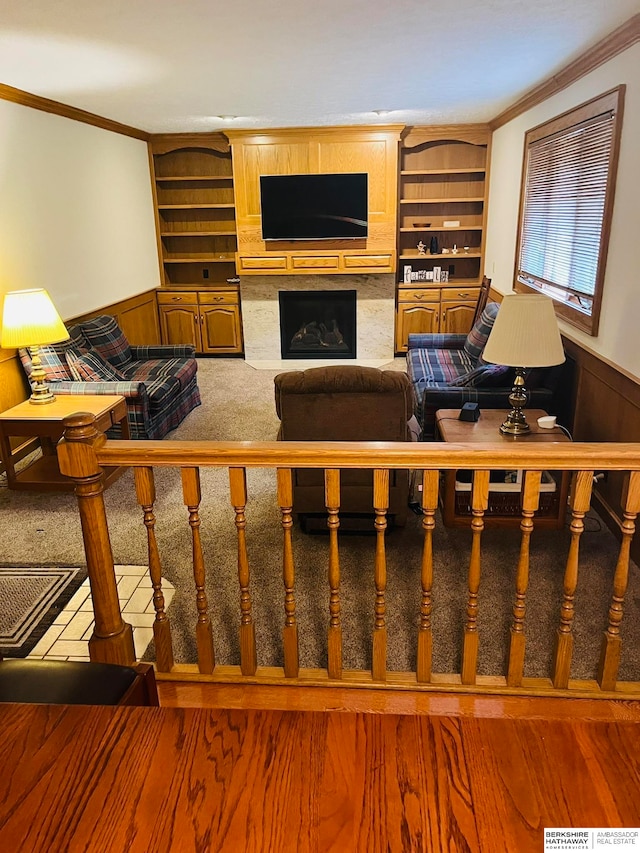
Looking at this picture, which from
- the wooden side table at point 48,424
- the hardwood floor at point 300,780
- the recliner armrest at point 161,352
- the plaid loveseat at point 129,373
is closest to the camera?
the hardwood floor at point 300,780

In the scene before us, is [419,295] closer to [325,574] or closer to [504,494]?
[504,494]

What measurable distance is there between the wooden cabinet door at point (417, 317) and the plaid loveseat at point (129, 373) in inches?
99.5

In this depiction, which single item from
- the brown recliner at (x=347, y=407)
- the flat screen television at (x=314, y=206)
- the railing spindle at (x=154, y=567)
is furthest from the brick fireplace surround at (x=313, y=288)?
the railing spindle at (x=154, y=567)

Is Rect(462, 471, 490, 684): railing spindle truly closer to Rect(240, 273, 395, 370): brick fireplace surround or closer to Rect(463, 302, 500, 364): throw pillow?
Rect(463, 302, 500, 364): throw pillow

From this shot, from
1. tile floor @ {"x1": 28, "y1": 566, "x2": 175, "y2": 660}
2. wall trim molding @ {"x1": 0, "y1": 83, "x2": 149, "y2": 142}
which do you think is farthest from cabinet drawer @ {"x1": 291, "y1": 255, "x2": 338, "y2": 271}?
tile floor @ {"x1": 28, "y1": 566, "x2": 175, "y2": 660}

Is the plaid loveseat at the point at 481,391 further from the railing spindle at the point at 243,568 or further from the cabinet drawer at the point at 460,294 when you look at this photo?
the cabinet drawer at the point at 460,294

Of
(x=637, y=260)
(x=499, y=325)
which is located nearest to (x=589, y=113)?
(x=637, y=260)

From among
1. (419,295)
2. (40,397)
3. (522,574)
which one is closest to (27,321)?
(40,397)

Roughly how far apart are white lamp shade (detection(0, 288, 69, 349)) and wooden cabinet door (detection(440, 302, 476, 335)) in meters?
4.36

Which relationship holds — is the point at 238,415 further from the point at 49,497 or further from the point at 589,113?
the point at 589,113

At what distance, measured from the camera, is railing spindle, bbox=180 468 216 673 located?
5.51 ft

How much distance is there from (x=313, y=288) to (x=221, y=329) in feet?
3.88

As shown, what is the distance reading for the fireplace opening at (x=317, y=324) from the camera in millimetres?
7199

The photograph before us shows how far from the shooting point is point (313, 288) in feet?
23.4
